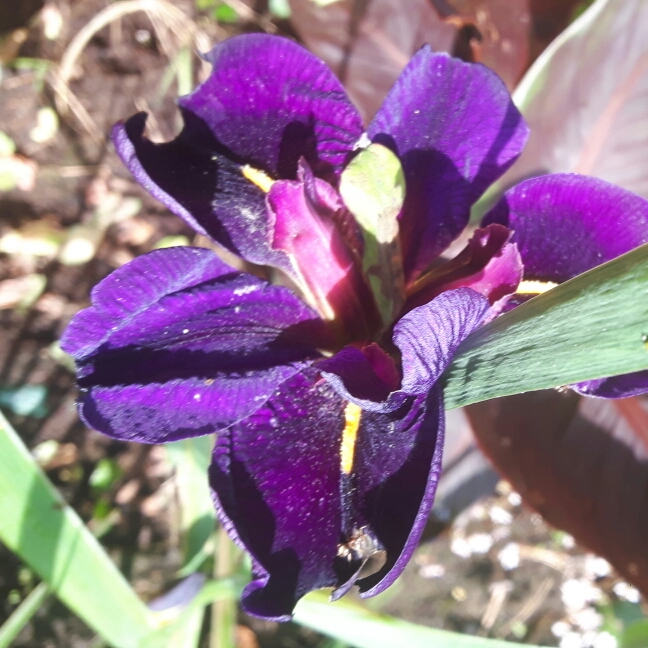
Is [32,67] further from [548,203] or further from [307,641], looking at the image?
[307,641]

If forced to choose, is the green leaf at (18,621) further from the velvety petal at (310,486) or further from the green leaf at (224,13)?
the green leaf at (224,13)

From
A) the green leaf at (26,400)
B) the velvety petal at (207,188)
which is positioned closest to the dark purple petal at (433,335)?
the velvety petal at (207,188)

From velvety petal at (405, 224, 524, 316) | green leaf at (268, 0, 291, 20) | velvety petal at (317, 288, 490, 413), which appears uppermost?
green leaf at (268, 0, 291, 20)

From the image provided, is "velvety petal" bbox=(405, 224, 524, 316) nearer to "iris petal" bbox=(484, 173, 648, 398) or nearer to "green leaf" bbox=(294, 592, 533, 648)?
"iris petal" bbox=(484, 173, 648, 398)

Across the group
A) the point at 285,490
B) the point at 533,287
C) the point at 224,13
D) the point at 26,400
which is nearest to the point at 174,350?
the point at 285,490

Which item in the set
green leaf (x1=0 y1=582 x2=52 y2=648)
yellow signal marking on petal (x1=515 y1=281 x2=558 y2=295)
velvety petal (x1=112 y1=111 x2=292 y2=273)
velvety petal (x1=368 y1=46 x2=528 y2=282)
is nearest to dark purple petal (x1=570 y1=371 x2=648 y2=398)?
yellow signal marking on petal (x1=515 y1=281 x2=558 y2=295)
